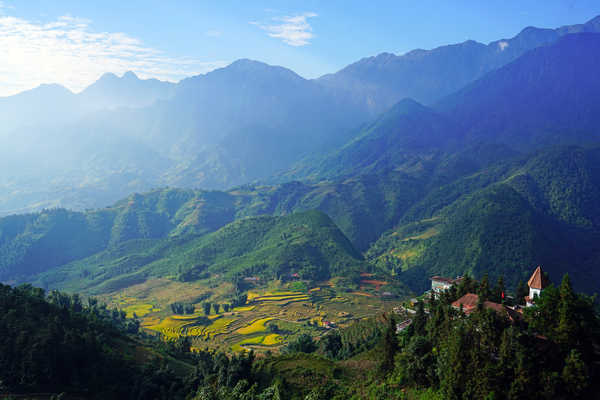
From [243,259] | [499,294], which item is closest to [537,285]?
[499,294]

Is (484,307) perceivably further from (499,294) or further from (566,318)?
(499,294)

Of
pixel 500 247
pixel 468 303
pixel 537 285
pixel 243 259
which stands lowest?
pixel 243 259

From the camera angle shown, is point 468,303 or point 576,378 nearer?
point 576,378

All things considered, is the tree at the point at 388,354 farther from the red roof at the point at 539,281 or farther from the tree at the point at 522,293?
the red roof at the point at 539,281

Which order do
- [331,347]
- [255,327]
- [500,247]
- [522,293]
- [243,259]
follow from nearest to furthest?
[522,293]
[331,347]
[255,327]
[500,247]
[243,259]

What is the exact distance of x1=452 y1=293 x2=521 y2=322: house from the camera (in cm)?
4143

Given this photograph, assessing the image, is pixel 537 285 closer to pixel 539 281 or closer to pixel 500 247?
pixel 539 281

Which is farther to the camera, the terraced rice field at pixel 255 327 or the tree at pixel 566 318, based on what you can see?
the terraced rice field at pixel 255 327

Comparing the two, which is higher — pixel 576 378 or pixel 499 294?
pixel 499 294

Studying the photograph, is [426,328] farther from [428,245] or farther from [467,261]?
[428,245]

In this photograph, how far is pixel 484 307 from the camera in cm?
4388

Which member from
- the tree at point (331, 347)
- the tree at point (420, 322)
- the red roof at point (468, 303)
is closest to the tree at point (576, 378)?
the red roof at point (468, 303)

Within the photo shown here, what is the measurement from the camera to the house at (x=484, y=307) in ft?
136

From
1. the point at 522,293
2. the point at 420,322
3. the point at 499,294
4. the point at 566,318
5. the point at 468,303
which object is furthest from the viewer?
the point at 522,293
